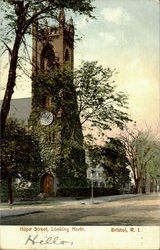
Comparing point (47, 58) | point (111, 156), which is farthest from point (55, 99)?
point (111, 156)

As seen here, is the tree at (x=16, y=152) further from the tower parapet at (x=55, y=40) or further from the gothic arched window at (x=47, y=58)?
the tower parapet at (x=55, y=40)

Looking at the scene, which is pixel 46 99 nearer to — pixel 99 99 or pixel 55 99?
pixel 55 99

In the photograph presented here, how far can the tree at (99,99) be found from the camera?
7.45 meters

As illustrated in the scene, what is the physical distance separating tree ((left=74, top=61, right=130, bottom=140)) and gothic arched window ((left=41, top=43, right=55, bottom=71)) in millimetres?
844

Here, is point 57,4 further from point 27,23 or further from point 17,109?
point 17,109

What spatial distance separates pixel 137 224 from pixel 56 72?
4.36 metres

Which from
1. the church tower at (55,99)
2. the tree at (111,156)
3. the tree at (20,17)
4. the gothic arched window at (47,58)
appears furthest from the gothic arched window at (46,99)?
the tree at (111,156)

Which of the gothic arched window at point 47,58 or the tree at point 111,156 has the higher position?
the gothic arched window at point 47,58

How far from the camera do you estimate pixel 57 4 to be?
6961mm

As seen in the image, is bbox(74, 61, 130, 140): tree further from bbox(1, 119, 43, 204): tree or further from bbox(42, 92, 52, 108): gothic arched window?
bbox(1, 119, 43, 204): tree

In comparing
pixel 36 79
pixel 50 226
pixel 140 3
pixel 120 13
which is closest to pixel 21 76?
pixel 36 79

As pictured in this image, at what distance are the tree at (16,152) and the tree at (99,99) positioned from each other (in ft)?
6.08

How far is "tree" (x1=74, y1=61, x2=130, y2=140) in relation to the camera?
7.45m

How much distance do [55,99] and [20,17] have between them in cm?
245
